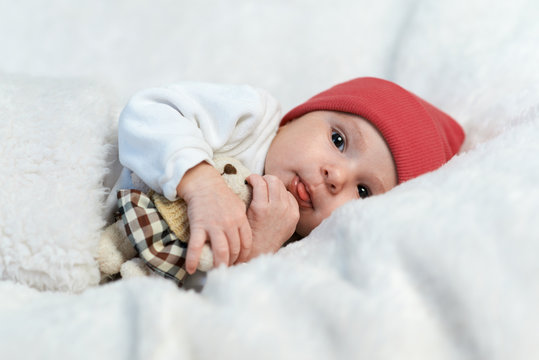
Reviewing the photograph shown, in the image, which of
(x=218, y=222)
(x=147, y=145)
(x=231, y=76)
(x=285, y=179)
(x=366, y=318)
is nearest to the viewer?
(x=366, y=318)

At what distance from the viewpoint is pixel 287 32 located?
63.7 inches

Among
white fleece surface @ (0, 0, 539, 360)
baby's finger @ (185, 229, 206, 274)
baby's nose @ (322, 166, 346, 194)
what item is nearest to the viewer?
white fleece surface @ (0, 0, 539, 360)

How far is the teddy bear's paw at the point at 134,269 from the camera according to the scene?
0.83 meters

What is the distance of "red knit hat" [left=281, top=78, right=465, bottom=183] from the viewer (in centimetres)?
110

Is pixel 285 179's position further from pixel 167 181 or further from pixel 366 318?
pixel 366 318

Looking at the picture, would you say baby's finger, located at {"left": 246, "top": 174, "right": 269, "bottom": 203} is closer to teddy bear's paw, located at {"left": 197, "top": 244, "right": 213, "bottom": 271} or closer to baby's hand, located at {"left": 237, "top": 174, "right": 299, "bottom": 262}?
baby's hand, located at {"left": 237, "top": 174, "right": 299, "bottom": 262}

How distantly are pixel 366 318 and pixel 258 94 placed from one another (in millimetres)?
685

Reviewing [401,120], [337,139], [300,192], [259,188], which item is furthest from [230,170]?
[401,120]

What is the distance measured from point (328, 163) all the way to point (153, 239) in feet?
1.40

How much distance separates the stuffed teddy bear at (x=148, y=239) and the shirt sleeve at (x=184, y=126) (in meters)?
0.04

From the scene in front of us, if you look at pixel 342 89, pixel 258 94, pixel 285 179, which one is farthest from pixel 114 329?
pixel 342 89

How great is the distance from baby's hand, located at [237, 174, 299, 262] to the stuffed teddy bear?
0.11ft

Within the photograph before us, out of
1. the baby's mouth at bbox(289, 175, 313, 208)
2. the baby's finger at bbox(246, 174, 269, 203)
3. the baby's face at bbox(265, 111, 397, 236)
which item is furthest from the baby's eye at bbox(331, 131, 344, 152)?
the baby's finger at bbox(246, 174, 269, 203)

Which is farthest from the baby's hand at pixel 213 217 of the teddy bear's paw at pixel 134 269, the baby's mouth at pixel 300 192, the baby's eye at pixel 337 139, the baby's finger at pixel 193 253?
the baby's eye at pixel 337 139
